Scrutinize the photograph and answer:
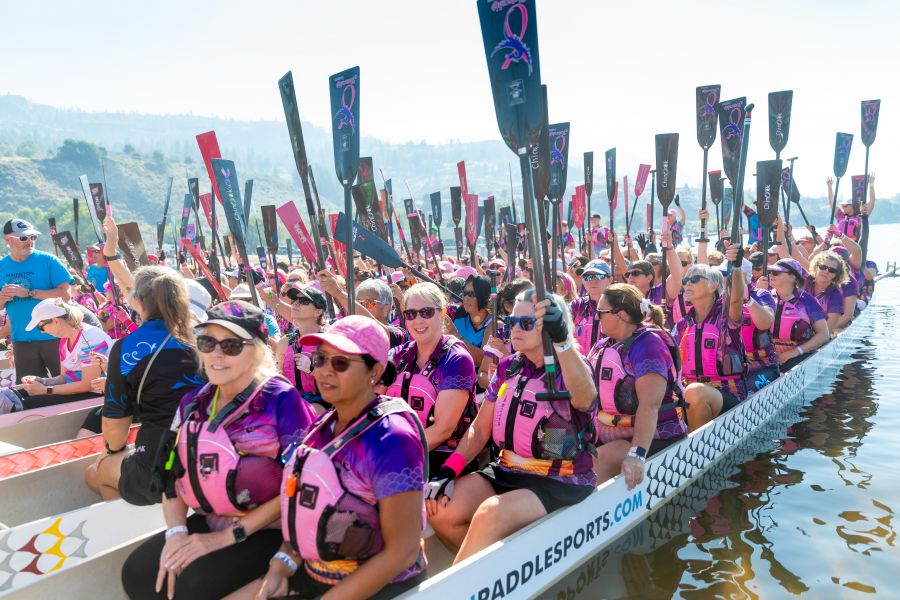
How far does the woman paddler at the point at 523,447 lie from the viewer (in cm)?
349

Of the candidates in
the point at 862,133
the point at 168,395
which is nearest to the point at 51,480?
the point at 168,395

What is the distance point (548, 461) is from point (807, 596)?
2.16 meters

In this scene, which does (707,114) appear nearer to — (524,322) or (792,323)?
(792,323)

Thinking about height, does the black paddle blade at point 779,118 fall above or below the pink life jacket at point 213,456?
above

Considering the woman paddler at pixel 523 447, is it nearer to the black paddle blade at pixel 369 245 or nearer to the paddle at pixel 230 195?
the black paddle blade at pixel 369 245

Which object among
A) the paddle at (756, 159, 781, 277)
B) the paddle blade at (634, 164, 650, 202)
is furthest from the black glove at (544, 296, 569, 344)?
the paddle blade at (634, 164, 650, 202)

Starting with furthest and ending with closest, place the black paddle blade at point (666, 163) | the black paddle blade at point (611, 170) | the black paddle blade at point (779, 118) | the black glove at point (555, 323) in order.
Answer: the black paddle blade at point (611, 170) → the black paddle blade at point (666, 163) → the black paddle blade at point (779, 118) → the black glove at point (555, 323)

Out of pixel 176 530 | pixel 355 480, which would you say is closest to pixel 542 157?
pixel 355 480

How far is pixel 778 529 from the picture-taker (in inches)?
208

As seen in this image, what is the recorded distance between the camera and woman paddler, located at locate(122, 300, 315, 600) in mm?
2830

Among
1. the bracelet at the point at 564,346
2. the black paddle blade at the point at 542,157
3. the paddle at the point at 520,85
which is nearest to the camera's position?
the bracelet at the point at 564,346

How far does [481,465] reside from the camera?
4.65m

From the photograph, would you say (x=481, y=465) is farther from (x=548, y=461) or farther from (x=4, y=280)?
(x=4, y=280)

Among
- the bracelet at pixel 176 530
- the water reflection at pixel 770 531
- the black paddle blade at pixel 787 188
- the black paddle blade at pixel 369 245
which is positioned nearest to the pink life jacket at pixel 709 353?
the water reflection at pixel 770 531
